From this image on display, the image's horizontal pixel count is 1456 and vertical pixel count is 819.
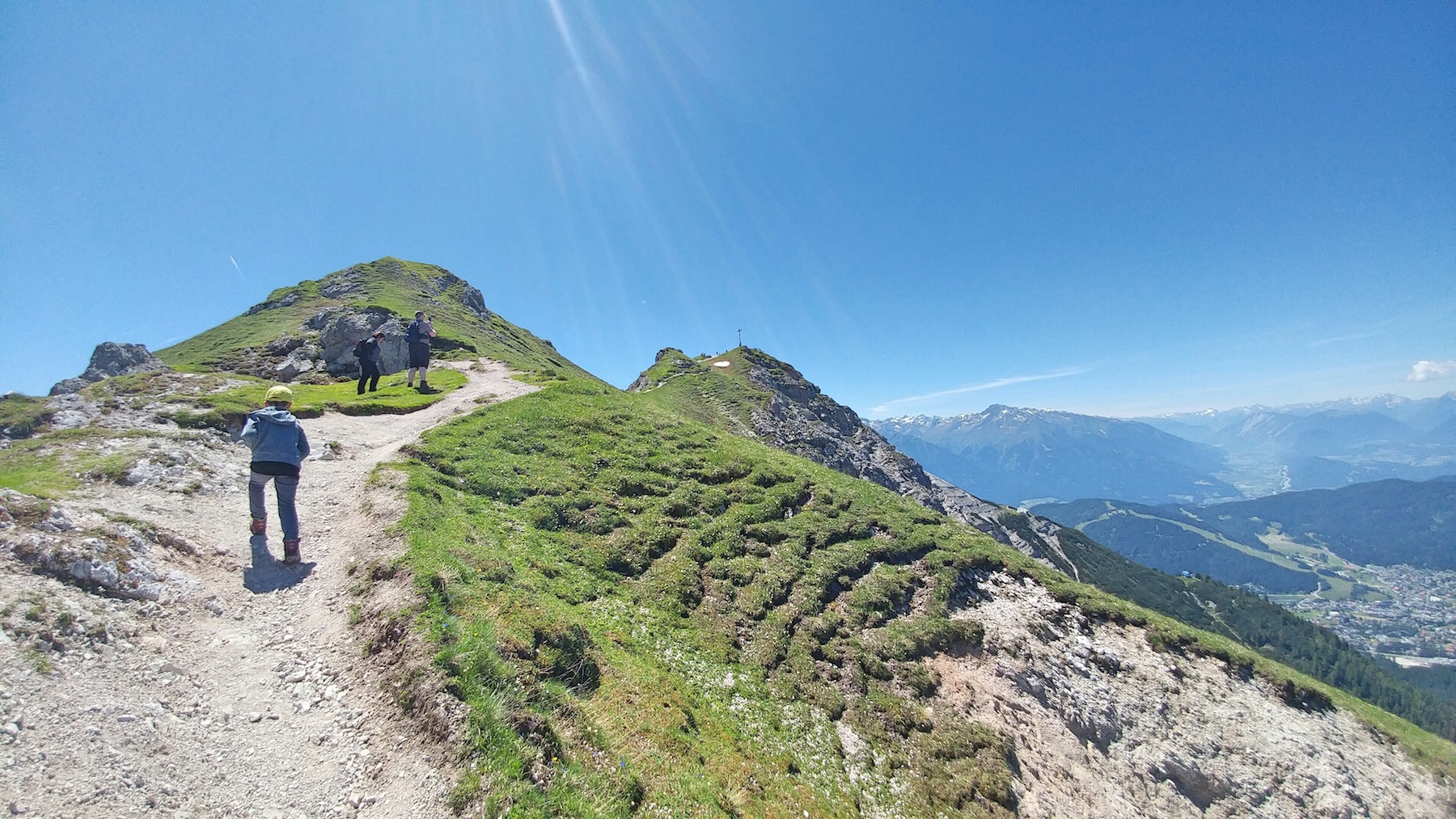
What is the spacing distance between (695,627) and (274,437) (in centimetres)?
1343

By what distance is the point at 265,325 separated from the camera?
237 feet

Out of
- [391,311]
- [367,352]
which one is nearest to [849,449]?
[391,311]

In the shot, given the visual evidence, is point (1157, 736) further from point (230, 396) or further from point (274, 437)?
point (230, 396)

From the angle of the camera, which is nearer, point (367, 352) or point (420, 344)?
point (367, 352)

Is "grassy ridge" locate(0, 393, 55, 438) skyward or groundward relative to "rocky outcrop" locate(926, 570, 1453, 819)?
skyward

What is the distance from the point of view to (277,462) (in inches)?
532

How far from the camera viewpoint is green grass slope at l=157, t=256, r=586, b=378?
62.2m

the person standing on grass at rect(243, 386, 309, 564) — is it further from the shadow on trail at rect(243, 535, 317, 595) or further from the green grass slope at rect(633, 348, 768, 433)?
the green grass slope at rect(633, 348, 768, 433)

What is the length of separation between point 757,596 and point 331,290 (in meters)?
108

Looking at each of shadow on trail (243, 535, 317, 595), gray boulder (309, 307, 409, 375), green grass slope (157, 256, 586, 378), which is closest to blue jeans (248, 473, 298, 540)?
shadow on trail (243, 535, 317, 595)

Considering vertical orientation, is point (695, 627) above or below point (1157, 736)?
above

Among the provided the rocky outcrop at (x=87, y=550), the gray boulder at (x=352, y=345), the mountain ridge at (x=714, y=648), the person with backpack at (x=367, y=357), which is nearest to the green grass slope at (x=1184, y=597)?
the gray boulder at (x=352, y=345)

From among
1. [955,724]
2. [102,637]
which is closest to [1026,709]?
[955,724]

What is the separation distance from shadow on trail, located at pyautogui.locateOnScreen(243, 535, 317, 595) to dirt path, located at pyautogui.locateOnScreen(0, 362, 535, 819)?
0.15 feet
